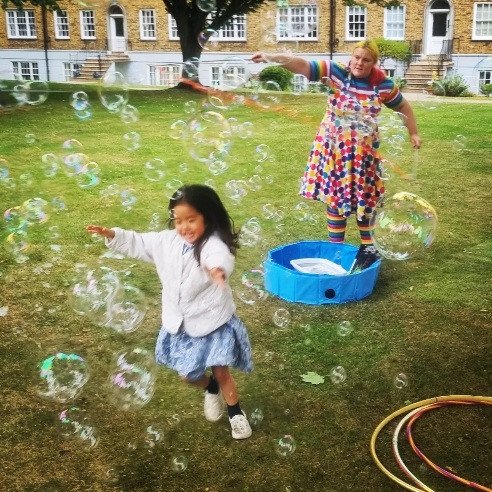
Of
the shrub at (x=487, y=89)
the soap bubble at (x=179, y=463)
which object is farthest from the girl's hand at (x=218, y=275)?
the shrub at (x=487, y=89)

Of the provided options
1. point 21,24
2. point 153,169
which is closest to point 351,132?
point 153,169

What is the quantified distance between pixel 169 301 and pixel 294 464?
0.92m

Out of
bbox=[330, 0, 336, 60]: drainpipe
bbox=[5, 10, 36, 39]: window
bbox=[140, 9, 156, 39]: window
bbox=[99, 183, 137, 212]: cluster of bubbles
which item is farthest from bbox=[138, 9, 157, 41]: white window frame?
bbox=[99, 183, 137, 212]: cluster of bubbles

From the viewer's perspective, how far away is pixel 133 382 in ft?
10.0

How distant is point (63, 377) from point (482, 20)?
26.8 meters

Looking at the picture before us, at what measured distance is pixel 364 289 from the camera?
14.7ft

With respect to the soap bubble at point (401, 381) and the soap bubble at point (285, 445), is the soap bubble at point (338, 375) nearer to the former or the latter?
the soap bubble at point (401, 381)

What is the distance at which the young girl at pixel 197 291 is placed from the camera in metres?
2.84

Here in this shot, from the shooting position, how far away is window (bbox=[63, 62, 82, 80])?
31422mm

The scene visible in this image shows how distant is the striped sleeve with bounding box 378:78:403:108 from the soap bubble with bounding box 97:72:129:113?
2037 mm

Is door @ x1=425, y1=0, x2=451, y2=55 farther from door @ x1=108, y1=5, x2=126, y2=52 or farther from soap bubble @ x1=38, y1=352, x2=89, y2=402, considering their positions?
soap bubble @ x1=38, y1=352, x2=89, y2=402

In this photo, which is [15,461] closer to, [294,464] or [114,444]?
[114,444]

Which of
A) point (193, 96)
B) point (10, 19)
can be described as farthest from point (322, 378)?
point (10, 19)

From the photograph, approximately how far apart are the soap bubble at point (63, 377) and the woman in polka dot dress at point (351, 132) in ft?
7.08
